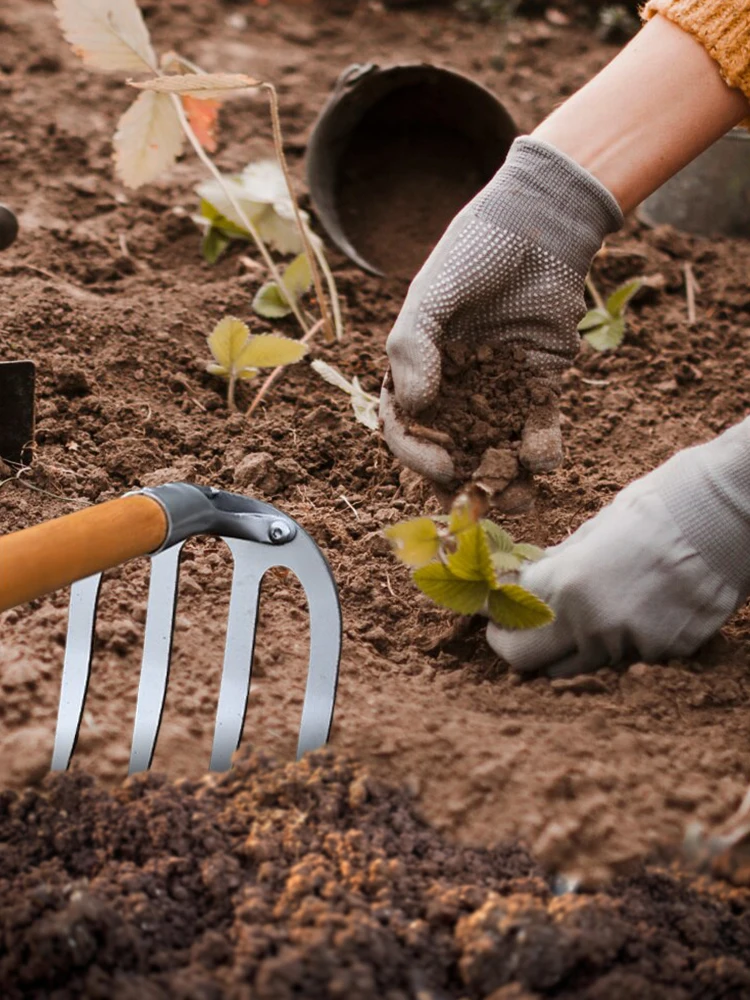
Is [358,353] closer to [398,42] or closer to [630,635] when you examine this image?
[630,635]

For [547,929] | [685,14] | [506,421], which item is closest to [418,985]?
[547,929]

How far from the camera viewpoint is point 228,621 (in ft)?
4.80

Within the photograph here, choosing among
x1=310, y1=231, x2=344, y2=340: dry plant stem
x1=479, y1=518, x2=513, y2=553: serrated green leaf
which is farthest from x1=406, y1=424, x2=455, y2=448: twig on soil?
x1=310, y1=231, x2=344, y2=340: dry plant stem

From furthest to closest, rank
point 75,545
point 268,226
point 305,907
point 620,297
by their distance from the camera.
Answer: point 268,226 → point 620,297 → point 75,545 → point 305,907

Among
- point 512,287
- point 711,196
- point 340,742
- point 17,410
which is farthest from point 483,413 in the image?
point 711,196

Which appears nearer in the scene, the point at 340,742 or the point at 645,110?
the point at 340,742

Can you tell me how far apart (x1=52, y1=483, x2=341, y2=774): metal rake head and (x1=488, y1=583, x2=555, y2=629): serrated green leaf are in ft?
0.73

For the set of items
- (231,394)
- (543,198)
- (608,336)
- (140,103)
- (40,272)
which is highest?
(543,198)

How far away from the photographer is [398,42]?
4.42 metres

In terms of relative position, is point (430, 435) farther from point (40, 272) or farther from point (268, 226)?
point (40, 272)

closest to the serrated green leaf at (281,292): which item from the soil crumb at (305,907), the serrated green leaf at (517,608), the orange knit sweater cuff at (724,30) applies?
the orange knit sweater cuff at (724,30)

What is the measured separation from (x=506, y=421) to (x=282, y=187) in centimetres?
122

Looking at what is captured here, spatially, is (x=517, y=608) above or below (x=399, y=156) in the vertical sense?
above

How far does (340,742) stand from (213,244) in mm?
1718
